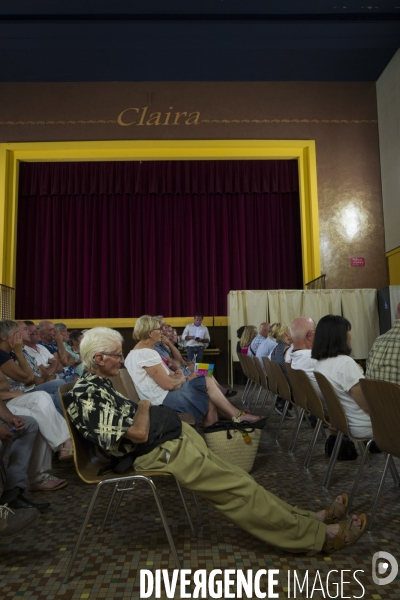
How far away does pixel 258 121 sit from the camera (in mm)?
11086

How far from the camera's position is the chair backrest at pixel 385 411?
6.75 feet

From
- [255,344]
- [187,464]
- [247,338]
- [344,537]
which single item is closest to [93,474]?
[187,464]

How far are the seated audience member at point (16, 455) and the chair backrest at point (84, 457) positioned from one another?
493mm

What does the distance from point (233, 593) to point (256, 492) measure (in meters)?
0.37

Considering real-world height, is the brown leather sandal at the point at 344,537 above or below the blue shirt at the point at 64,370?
below

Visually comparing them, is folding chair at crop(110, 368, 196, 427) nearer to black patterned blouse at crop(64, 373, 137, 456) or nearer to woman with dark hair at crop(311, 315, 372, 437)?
woman with dark hair at crop(311, 315, 372, 437)

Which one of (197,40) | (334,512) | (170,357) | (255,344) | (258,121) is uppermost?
(197,40)

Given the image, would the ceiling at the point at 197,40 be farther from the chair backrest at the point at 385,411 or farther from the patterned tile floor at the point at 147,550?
the patterned tile floor at the point at 147,550

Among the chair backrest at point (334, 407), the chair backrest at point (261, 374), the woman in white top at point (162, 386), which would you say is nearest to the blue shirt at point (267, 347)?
the chair backrest at point (261, 374)

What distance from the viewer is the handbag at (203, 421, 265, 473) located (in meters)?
3.10

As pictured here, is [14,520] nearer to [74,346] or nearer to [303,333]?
[303,333]

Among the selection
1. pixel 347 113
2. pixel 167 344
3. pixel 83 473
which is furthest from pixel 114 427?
pixel 347 113

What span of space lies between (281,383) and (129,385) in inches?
52.1

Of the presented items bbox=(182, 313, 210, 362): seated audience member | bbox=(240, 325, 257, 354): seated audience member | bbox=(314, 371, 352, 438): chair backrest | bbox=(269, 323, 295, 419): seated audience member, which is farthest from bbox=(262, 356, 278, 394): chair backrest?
bbox=(182, 313, 210, 362): seated audience member
